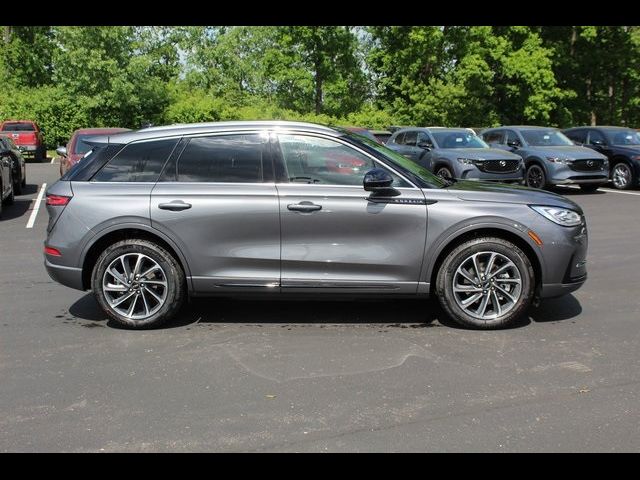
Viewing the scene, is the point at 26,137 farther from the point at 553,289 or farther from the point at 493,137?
the point at 553,289

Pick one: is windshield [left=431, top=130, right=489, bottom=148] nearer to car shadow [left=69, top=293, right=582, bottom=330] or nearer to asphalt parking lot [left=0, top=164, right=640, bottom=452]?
asphalt parking lot [left=0, top=164, right=640, bottom=452]

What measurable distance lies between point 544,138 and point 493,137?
4.69 feet

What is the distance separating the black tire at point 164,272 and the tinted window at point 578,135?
15919 millimetres

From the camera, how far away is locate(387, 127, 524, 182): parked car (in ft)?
49.6

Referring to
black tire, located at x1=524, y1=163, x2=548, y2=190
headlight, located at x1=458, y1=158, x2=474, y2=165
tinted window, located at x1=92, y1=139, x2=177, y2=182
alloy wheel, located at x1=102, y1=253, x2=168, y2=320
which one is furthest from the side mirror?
black tire, located at x1=524, y1=163, x2=548, y2=190

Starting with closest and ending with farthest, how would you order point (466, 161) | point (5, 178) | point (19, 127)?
point (5, 178) < point (466, 161) < point (19, 127)

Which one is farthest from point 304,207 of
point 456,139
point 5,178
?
point 456,139

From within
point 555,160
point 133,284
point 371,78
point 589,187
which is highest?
point 371,78

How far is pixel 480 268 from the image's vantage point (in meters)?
5.59

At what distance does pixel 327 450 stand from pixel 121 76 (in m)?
36.2

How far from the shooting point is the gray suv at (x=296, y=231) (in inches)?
217

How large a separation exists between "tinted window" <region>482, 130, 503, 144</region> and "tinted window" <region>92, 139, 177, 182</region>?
45.6 ft
